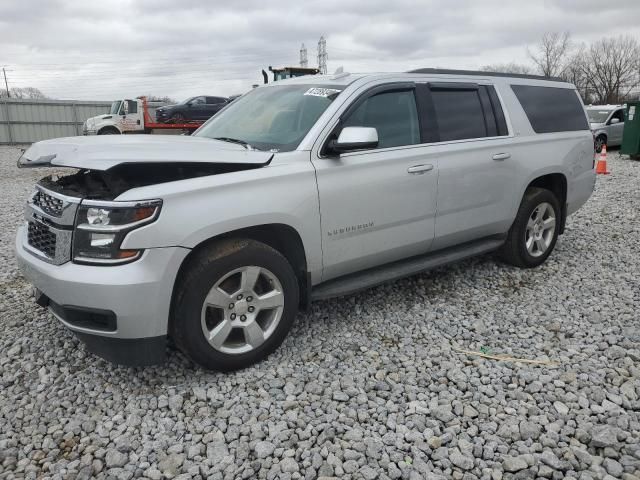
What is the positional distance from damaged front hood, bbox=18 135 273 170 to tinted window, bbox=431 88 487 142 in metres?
1.66

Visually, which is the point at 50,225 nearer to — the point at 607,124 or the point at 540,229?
the point at 540,229

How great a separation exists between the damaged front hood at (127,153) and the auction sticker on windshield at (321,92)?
78 cm

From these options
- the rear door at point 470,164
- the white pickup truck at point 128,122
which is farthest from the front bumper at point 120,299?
the white pickup truck at point 128,122

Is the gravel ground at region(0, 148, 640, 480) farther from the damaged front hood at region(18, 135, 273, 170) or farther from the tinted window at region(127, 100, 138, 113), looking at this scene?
the tinted window at region(127, 100, 138, 113)

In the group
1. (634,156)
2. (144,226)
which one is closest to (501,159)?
(144,226)

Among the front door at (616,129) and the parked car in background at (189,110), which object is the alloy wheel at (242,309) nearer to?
the front door at (616,129)

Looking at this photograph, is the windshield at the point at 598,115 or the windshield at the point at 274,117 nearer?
the windshield at the point at 274,117

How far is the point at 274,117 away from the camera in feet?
12.8

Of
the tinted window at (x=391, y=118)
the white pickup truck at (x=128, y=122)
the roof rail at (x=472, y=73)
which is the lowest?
the tinted window at (x=391, y=118)

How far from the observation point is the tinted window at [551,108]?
16.2 feet

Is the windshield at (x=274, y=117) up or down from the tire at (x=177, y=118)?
down

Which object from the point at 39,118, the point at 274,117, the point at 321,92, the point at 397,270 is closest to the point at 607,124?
the point at 397,270

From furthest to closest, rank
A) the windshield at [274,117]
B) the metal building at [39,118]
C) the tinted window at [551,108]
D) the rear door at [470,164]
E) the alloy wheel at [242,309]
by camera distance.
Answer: the metal building at [39,118] → the tinted window at [551,108] → the rear door at [470,164] → the windshield at [274,117] → the alloy wheel at [242,309]

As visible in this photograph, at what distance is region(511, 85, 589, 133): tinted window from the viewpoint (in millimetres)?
4938
